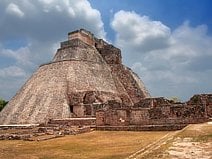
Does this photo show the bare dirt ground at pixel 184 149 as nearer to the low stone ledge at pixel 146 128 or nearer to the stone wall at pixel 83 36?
the low stone ledge at pixel 146 128

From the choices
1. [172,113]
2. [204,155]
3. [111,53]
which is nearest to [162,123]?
[172,113]

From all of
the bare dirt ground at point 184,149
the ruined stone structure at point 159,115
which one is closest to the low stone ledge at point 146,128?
the ruined stone structure at point 159,115

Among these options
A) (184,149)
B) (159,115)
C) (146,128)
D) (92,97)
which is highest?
(92,97)

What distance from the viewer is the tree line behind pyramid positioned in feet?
69.7

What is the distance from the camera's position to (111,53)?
4403 centimetres

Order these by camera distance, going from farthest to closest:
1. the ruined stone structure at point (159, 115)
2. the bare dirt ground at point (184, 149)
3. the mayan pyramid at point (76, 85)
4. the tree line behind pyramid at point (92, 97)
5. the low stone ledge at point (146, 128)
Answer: the mayan pyramid at point (76, 85) < the tree line behind pyramid at point (92, 97) < the ruined stone structure at point (159, 115) < the low stone ledge at point (146, 128) < the bare dirt ground at point (184, 149)

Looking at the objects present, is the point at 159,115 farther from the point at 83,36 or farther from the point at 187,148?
the point at 83,36

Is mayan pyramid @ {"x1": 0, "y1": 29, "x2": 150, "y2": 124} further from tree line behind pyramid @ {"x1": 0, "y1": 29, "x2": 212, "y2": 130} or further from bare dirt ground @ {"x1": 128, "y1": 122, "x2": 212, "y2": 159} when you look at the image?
bare dirt ground @ {"x1": 128, "y1": 122, "x2": 212, "y2": 159}

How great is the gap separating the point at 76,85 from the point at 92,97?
2915mm

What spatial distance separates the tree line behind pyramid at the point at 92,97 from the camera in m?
21.2

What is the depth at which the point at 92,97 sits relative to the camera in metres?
31.1

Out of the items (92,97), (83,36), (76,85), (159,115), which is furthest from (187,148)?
(83,36)

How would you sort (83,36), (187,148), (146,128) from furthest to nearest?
(83,36), (146,128), (187,148)

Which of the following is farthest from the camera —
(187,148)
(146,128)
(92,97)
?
(92,97)
